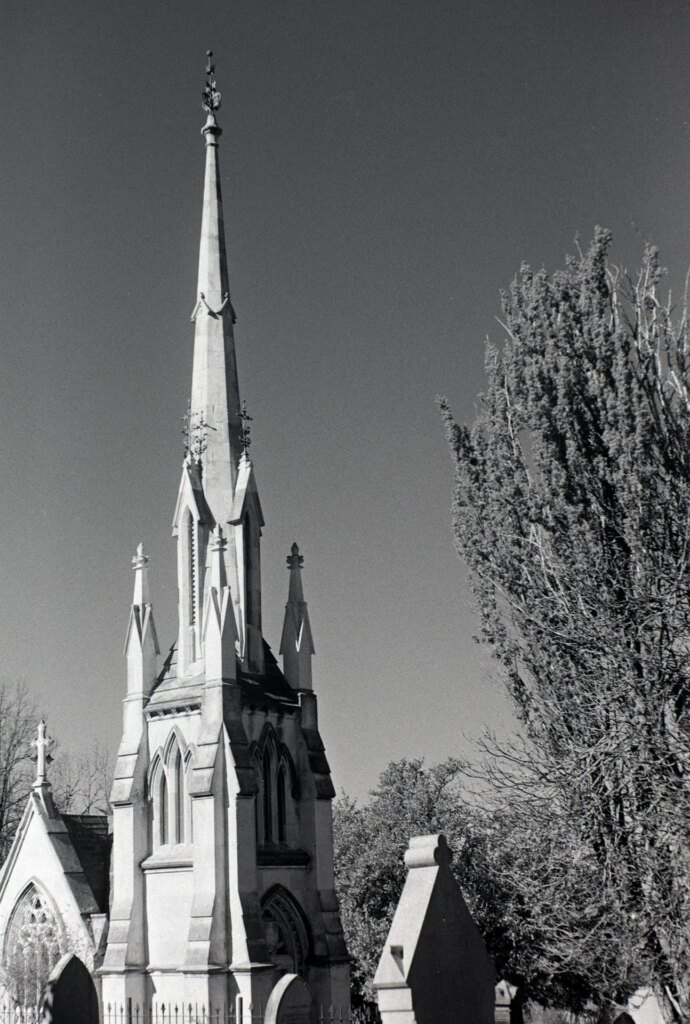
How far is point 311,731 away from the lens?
28969mm

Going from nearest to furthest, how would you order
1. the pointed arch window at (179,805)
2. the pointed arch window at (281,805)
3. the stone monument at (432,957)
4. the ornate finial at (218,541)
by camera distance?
1. the stone monument at (432,957)
2. the pointed arch window at (179,805)
3. the pointed arch window at (281,805)
4. the ornate finial at (218,541)

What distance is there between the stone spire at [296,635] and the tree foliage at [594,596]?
1041 centimetres

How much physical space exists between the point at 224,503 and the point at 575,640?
45.3 feet

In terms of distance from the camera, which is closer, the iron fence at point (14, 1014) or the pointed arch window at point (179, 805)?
the iron fence at point (14, 1014)

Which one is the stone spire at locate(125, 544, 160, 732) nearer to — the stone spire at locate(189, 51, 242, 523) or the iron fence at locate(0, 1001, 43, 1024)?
the stone spire at locate(189, 51, 242, 523)

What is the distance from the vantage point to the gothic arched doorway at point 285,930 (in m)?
26.5

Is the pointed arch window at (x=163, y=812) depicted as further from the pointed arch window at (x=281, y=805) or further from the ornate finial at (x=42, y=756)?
the ornate finial at (x=42, y=756)

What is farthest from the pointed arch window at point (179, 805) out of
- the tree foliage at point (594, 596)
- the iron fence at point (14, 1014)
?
the tree foliage at point (594, 596)

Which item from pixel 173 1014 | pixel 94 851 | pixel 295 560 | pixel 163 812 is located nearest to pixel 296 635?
pixel 295 560

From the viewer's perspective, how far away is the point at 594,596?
17.8 m

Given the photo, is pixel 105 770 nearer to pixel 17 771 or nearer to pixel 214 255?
pixel 17 771

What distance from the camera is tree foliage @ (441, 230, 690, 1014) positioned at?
16.8 metres

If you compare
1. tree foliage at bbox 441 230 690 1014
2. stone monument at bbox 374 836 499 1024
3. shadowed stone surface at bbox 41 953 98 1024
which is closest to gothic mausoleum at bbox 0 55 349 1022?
tree foliage at bbox 441 230 690 1014

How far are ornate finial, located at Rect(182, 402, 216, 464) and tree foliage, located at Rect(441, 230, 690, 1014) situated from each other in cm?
→ 1129
